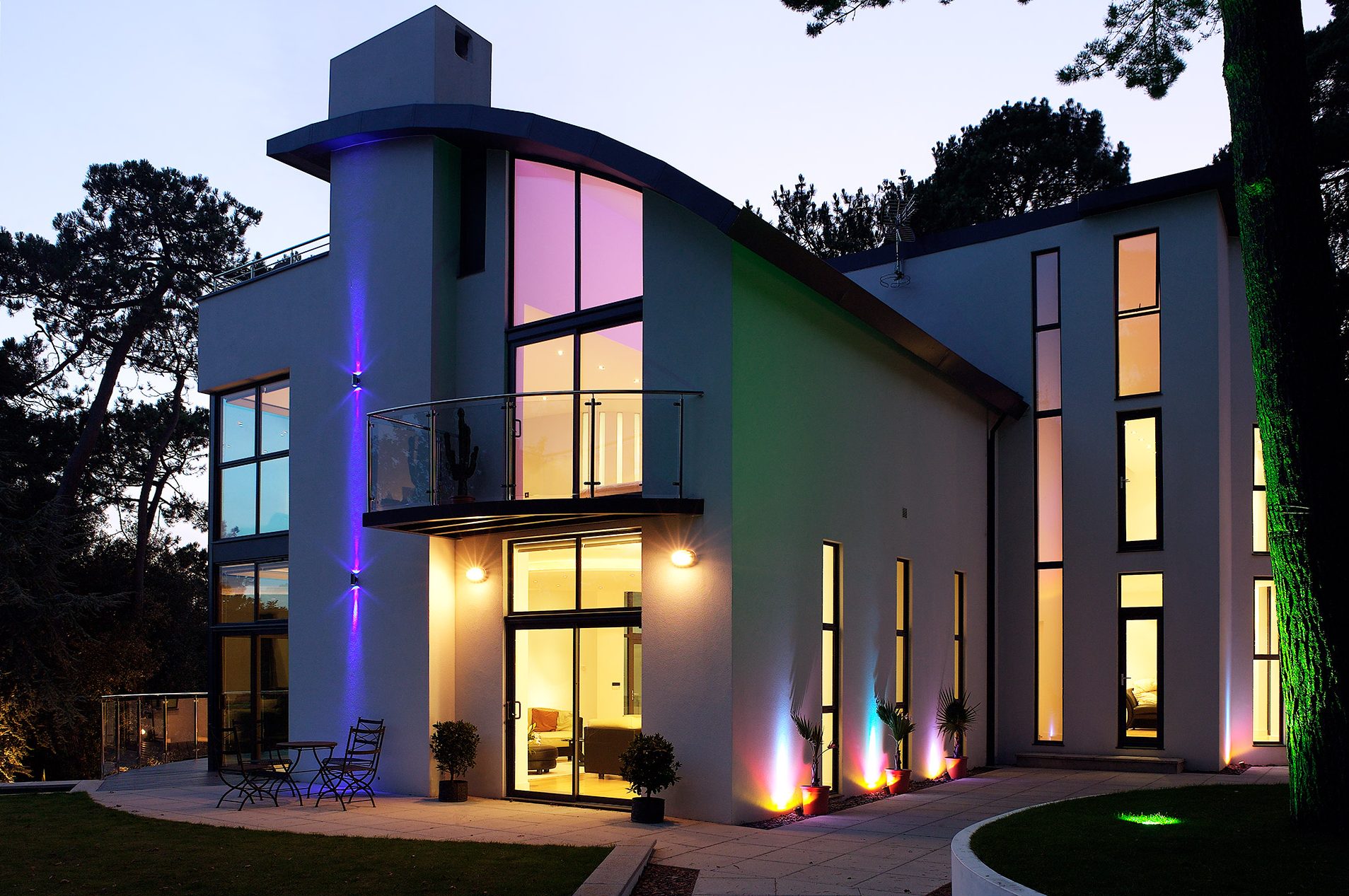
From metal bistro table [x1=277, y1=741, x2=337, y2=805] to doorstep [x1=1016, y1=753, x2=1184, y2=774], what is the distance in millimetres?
8809

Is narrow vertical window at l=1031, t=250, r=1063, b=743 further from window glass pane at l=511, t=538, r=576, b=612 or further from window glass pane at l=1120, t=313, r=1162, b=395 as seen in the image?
window glass pane at l=511, t=538, r=576, b=612

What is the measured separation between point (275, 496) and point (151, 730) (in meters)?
4.38

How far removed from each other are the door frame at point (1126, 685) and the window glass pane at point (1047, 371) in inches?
117

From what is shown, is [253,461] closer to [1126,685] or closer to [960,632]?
[960,632]

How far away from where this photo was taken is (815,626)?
1135 centimetres

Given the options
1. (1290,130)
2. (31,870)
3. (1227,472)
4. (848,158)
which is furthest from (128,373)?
(848,158)

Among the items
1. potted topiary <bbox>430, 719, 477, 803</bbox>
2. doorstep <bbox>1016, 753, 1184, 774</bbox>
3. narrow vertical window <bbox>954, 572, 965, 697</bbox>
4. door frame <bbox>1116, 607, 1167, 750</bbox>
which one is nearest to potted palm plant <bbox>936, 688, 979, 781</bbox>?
narrow vertical window <bbox>954, 572, 965, 697</bbox>

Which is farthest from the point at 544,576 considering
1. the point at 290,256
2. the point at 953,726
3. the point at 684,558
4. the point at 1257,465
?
the point at 1257,465

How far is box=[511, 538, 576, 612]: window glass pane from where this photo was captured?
11.3 metres

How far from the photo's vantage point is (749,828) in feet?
31.8

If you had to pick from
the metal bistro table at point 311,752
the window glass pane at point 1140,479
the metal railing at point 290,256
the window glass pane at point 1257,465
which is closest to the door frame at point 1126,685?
the window glass pane at point 1140,479

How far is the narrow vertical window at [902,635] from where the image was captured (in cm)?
1304

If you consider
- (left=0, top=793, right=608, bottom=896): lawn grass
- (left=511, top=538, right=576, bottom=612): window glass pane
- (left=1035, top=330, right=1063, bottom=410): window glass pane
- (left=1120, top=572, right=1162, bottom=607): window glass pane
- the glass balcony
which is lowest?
(left=0, top=793, right=608, bottom=896): lawn grass

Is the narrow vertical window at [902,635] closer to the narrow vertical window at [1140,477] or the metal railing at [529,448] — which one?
the narrow vertical window at [1140,477]
